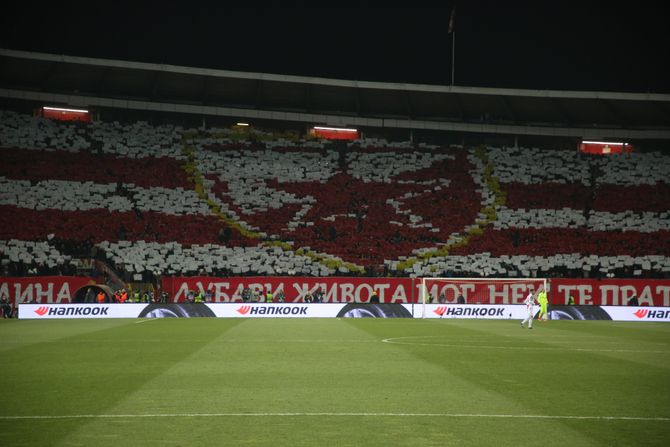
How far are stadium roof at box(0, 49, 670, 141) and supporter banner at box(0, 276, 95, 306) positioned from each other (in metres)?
20.8

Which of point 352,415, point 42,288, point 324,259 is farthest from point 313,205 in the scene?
point 352,415

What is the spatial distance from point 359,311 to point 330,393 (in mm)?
29161

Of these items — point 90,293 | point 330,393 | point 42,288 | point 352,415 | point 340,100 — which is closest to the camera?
point 352,415

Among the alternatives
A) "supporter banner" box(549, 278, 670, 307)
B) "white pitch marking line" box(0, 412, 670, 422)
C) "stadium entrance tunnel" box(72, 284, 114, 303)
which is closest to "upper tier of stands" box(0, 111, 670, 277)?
"supporter banner" box(549, 278, 670, 307)

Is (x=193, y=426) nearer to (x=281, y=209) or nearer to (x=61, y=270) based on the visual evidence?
(x=61, y=270)

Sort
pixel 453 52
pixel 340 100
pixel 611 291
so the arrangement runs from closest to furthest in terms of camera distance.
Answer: pixel 611 291 < pixel 453 52 < pixel 340 100

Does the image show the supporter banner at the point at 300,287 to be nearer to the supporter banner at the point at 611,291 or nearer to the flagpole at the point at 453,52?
the supporter banner at the point at 611,291

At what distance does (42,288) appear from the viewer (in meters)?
42.2

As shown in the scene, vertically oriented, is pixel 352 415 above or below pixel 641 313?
above

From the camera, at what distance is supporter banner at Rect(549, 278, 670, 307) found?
4691 cm

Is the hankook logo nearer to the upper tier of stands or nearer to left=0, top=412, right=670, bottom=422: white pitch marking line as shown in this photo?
the upper tier of stands

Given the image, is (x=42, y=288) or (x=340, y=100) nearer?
(x=42, y=288)

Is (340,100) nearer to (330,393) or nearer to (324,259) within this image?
(324,259)

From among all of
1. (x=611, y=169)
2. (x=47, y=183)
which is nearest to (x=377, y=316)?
(x=47, y=183)
